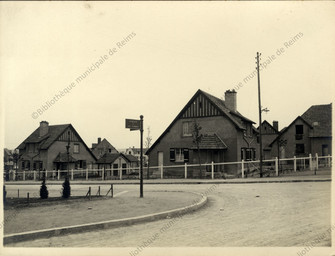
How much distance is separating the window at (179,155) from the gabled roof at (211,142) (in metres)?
1.76

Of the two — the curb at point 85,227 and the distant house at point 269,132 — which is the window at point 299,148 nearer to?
the distant house at point 269,132

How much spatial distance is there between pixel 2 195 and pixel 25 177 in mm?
31236

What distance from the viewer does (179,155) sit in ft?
98.9

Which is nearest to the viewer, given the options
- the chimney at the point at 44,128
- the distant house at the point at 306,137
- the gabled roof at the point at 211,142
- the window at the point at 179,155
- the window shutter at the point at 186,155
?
the gabled roof at the point at 211,142

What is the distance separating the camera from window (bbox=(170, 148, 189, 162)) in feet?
97.6

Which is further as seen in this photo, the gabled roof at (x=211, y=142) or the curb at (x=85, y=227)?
the gabled roof at (x=211, y=142)

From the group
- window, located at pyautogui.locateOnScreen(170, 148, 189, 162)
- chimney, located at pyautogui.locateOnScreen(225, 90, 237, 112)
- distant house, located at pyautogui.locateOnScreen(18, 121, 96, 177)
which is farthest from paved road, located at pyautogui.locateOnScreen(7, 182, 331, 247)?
distant house, located at pyautogui.locateOnScreen(18, 121, 96, 177)

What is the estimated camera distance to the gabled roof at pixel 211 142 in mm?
27927

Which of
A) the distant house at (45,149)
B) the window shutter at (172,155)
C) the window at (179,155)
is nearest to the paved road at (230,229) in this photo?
the window at (179,155)

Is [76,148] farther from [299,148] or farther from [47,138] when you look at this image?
[299,148]

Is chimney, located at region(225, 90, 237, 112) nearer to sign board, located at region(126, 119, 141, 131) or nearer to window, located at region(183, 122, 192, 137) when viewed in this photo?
window, located at region(183, 122, 192, 137)

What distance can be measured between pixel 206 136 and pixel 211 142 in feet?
3.02

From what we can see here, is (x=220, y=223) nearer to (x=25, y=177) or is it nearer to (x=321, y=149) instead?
(x=321, y=149)

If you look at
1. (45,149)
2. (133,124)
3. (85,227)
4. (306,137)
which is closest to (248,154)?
(306,137)
